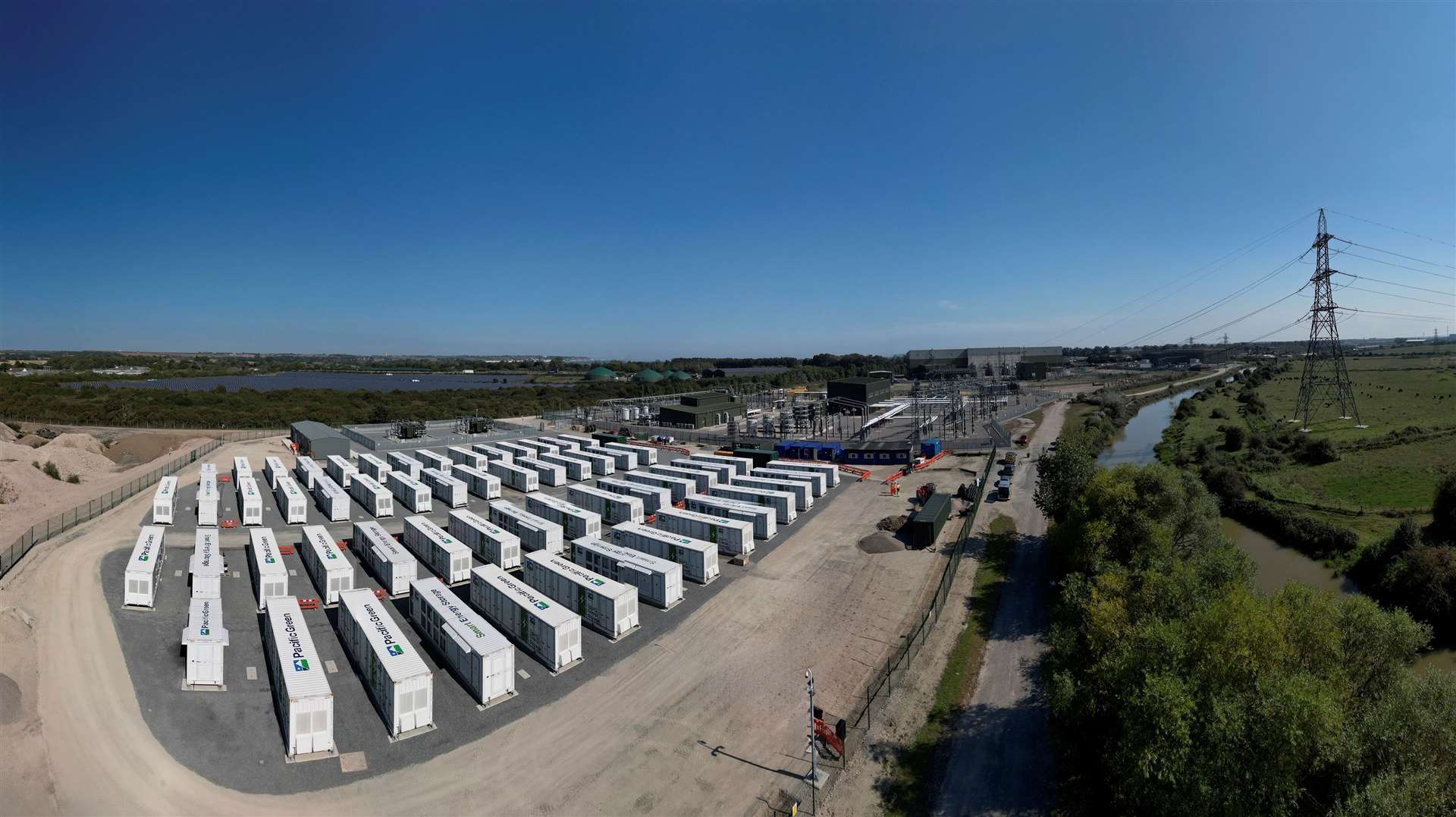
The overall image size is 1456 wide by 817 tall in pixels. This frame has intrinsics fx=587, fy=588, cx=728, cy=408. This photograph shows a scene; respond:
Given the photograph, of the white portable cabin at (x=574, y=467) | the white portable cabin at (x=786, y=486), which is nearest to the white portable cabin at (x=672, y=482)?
the white portable cabin at (x=786, y=486)

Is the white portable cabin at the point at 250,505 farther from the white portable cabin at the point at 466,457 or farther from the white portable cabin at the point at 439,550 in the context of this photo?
the white portable cabin at the point at 466,457

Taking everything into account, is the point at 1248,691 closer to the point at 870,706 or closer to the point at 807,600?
the point at 870,706

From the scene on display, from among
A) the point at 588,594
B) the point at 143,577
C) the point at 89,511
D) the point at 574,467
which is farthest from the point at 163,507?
the point at 588,594

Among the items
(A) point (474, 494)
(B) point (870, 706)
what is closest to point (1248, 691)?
(B) point (870, 706)

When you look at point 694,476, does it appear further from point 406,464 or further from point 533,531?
point 406,464

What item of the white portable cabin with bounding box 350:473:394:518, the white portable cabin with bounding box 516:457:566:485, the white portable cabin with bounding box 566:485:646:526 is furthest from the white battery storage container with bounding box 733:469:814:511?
the white portable cabin with bounding box 350:473:394:518

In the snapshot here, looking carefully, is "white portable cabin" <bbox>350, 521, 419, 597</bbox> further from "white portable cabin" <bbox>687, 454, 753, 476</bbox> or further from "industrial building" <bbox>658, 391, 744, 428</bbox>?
"industrial building" <bbox>658, 391, 744, 428</bbox>
